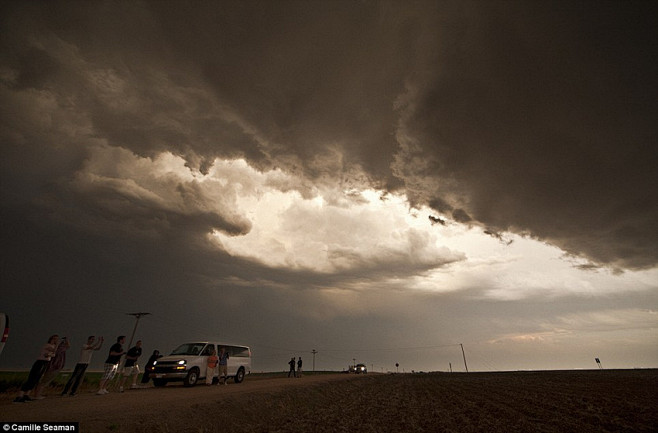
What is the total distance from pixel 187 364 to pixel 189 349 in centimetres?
151

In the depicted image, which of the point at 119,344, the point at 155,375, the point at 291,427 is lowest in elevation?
the point at 291,427

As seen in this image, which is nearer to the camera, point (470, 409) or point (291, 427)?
point (291, 427)

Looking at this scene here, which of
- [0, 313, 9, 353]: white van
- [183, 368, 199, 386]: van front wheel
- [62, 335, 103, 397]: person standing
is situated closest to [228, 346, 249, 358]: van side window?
[183, 368, 199, 386]: van front wheel

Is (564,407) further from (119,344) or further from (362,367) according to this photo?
(362,367)

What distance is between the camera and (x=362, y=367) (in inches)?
2884

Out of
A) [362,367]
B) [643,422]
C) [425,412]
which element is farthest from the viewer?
[362,367]

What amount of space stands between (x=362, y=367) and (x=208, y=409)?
70.0 m

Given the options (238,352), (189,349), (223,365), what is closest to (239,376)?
(238,352)

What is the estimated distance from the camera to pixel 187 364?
57.5 ft

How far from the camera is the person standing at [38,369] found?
1068cm

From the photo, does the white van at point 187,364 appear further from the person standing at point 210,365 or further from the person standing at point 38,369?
the person standing at point 38,369

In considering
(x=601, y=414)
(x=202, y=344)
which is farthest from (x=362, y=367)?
(x=601, y=414)

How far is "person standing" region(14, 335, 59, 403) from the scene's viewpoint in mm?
10680

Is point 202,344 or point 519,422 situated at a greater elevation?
point 202,344
